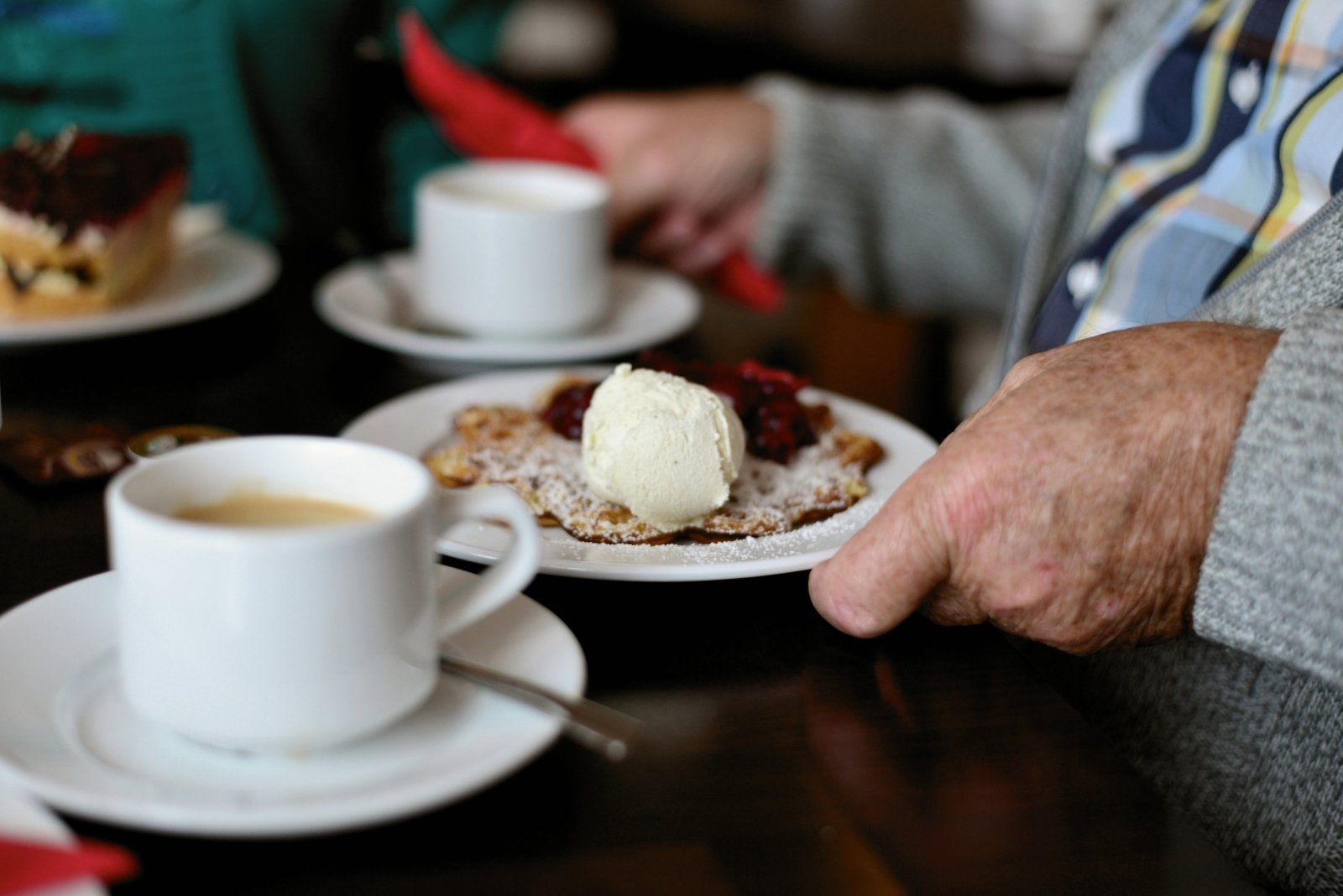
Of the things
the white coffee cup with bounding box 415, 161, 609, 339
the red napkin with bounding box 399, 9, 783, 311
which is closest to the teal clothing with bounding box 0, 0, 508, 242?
the red napkin with bounding box 399, 9, 783, 311

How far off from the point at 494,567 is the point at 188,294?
0.77 meters

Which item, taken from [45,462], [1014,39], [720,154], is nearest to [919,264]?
[720,154]

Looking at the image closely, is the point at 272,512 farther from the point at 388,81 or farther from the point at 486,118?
the point at 388,81

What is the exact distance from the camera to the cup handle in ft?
1.89

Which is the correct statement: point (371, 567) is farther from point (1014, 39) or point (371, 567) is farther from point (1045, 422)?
point (1014, 39)

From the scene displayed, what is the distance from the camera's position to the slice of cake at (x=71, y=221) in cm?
113

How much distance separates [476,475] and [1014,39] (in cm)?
237

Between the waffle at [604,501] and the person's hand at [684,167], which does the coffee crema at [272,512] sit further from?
the person's hand at [684,167]

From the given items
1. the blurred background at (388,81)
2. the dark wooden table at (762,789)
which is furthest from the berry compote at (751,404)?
the blurred background at (388,81)

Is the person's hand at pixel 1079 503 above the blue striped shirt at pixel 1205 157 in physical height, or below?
below

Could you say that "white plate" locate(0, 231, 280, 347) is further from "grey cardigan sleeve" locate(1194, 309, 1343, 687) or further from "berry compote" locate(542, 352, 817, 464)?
"grey cardigan sleeve" locate(1194, 309, 1343, 687)

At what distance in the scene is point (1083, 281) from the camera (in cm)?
100

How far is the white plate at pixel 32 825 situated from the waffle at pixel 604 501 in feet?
1.11

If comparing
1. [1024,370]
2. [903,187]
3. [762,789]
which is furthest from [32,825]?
[903,187]
